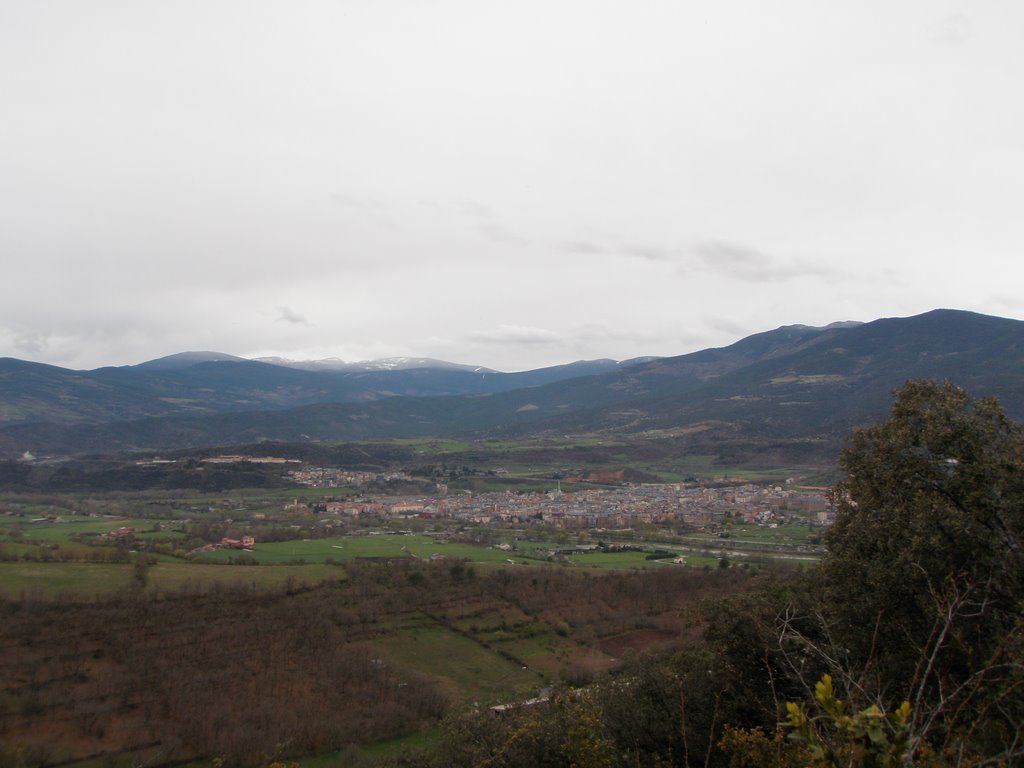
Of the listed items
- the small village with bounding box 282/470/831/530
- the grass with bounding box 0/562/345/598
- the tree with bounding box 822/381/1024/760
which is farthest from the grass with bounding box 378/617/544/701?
the small village with bounding box 282/470/831/530

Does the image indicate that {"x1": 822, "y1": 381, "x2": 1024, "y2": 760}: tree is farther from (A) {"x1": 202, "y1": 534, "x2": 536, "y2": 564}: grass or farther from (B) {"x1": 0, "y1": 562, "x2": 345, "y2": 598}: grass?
(A) {"x1": 202, "y1": 534, "x2": 536, "y2": 564}: grass

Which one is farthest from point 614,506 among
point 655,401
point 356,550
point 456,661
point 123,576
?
point 655,401

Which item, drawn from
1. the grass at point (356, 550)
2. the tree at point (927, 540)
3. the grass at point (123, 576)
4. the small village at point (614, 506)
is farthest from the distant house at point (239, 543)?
the tree at point (927, 540)

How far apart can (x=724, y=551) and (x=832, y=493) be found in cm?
3340

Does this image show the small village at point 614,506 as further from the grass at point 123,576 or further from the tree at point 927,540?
the tree at point 927,540

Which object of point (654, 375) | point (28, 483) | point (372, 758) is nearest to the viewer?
point (372, 758)

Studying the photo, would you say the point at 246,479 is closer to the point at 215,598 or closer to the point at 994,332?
the point at 215,598

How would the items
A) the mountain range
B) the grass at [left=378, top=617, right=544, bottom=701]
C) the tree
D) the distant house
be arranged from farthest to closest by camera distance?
the mountain range < the distant house < the grass at [left=378, top=617, right=544, bottom=701] < the tree

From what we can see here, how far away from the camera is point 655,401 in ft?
478

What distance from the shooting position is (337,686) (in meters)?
23.3

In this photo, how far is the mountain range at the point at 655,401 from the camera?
10112 cm

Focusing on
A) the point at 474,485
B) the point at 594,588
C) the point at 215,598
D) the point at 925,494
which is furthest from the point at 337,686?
the point at 474,485

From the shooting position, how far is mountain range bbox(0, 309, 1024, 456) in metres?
101

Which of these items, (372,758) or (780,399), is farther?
(780,399)
